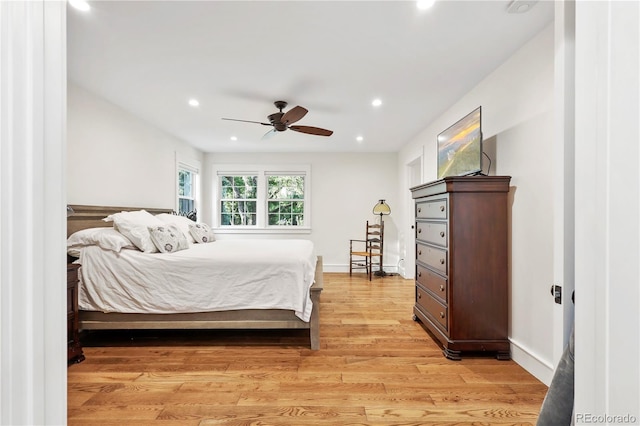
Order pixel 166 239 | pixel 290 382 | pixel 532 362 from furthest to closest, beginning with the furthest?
→ pixel 166 239, pixel 532 362, pixel 290 382

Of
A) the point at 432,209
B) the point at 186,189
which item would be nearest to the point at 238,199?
the point at 186,189

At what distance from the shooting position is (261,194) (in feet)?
19.4

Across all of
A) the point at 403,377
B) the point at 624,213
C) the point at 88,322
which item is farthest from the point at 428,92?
the point at 88,322

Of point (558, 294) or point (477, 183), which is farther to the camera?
point (477, 183)

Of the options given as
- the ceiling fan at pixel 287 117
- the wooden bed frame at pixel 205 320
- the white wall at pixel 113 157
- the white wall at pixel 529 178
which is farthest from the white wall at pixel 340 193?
the wooden bed frame at pixel 205 320

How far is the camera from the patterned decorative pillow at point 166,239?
8.88 ft

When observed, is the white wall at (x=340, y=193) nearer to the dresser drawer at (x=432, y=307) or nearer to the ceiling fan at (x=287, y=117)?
the ceiling fan at (x=287, y=117)

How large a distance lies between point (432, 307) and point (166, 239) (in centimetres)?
253

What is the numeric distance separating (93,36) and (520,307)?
365 cm

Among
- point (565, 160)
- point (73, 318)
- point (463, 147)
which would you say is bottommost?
point (73, 318)

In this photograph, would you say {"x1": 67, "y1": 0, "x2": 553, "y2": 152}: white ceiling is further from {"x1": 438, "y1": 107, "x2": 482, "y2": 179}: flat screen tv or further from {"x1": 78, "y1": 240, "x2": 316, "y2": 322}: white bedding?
{"x1": 78, "y1": 240, "x2": 316, "y2": 322}: white bedding

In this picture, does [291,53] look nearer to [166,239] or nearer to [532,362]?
[166,239]

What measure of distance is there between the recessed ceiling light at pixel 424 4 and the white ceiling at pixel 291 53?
0.05 metres

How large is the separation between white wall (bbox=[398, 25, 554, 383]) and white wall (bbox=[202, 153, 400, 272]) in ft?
10.7
